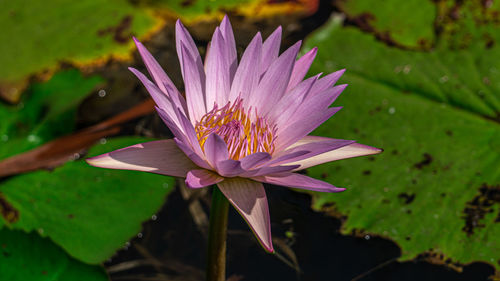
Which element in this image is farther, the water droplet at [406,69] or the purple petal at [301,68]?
the water droplet at [406,69]

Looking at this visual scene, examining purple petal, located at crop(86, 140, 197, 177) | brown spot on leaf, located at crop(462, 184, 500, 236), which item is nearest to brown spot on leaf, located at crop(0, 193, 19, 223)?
purple petal, located at crop(86, 140, 197, 177)

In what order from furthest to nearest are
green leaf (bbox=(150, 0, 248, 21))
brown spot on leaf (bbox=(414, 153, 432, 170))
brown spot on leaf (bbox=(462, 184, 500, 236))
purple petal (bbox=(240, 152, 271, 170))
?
green leaf (bbox=(150, 0, 248, 21))
brown spot on leaf (bbox=(414, 153, 432, 170))
brown spot on leaf (bbox=(462, 184, 500, 236))
purple petal (bbox=(240, 152, 271, 170))

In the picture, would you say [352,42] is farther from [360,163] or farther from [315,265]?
[315,265]

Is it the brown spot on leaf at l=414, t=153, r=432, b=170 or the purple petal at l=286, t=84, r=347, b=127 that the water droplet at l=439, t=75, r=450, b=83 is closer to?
the brown spot on leaf at l=414, t=153, r=432, b=170

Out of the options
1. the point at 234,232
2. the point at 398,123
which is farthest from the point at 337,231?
the point at 398,123

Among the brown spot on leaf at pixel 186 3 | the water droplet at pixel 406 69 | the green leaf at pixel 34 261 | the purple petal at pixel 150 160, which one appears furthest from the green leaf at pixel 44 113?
the water droplet at pixel 406 69

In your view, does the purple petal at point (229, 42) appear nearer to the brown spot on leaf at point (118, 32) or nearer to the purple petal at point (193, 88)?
the purple petal at point (193, 88)
